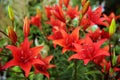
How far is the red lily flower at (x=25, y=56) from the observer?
4.36 feet

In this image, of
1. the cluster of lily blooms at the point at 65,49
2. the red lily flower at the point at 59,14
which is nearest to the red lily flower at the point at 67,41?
the cluster of lily blooms at the point at 65,49

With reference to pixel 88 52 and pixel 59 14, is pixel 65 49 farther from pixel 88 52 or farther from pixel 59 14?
pixel 59 14

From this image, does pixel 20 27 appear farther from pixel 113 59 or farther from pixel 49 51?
pixel 113 59

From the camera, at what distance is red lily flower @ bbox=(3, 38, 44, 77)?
1329mm

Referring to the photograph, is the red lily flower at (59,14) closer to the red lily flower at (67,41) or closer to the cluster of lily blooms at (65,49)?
Result: the cluster of lily blooms at (65,49)

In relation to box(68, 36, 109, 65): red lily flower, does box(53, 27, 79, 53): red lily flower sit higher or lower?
higher

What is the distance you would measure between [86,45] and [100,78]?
247 millimetres

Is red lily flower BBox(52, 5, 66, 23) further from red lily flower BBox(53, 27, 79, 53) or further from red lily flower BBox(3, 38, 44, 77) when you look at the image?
red lily flower BBox(3, 38, 44, 77)

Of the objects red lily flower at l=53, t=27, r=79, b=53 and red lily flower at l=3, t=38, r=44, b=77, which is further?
red lily flower at l=53, t=27, r=79, b=53

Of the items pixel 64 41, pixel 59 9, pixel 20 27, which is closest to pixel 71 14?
pixel 59 9

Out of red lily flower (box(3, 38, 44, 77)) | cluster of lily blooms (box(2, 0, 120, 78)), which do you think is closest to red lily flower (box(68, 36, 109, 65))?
cluster of lily blooms (box(2, 0, 120, 78))

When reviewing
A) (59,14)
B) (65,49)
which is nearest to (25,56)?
(65,49)

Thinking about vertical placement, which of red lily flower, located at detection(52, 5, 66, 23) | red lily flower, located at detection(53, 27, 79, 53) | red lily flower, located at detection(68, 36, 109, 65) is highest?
red lily flower, located at detection(52, 5, 66, 23)

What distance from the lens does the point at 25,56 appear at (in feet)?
4.57
